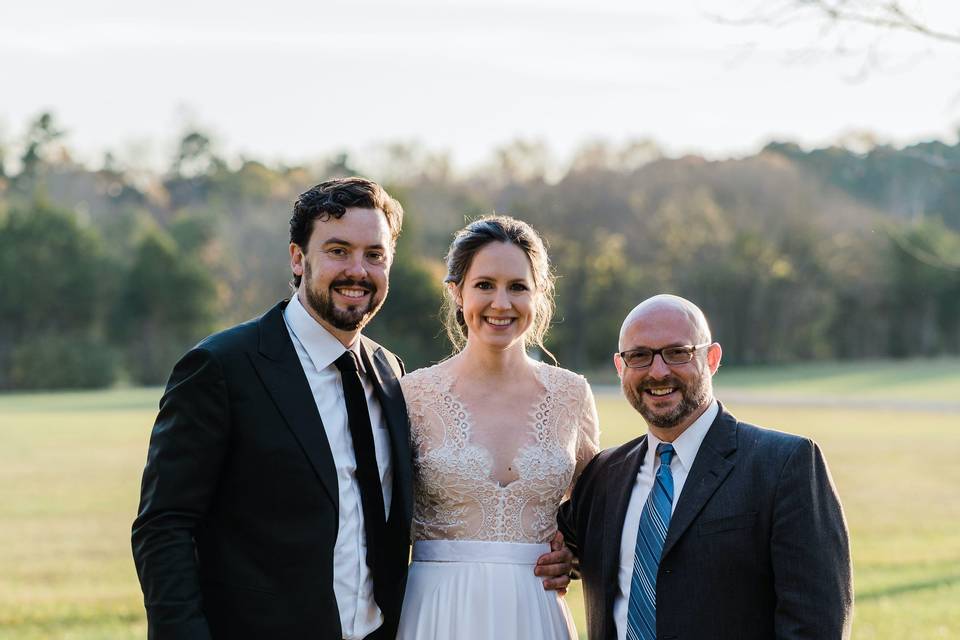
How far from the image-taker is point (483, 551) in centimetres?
438

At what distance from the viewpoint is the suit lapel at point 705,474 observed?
349 cm

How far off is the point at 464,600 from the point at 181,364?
4.95ft

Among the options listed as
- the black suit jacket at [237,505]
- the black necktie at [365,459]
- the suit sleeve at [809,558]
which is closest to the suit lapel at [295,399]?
the black suit jacket at [237,505]

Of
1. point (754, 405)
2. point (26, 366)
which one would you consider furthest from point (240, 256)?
point (754, 405)

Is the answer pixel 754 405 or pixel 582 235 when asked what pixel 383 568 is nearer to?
pixel 754 405

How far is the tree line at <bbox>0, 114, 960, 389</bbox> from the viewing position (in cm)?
4988

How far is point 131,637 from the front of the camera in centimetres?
837

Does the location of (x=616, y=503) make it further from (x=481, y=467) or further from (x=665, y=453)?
(x=481, y=467)

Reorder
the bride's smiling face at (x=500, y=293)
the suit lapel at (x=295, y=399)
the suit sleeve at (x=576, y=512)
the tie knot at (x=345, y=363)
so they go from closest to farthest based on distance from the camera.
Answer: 1. the suit lapel at (x=295, y=399)
2. the tie knot at (x=345, y=363)
3. the suit sleeve at (x=576, y=512)
4. the bride's smiling face at (x=500, y=293)

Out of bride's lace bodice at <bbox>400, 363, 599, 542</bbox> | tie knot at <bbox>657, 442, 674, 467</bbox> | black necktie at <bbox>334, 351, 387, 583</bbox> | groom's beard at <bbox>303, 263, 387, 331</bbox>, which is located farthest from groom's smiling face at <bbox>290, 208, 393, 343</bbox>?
tie knot at <bbox>657, 442, 674, 467</bbox>

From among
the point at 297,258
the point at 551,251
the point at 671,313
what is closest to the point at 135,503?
the point at 297,258

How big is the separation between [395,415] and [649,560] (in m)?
1.14

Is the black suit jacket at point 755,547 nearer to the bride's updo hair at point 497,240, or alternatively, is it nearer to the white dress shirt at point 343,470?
the white dress shirt at point 343,470

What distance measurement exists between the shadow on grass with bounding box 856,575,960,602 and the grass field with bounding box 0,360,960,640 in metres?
0.03
